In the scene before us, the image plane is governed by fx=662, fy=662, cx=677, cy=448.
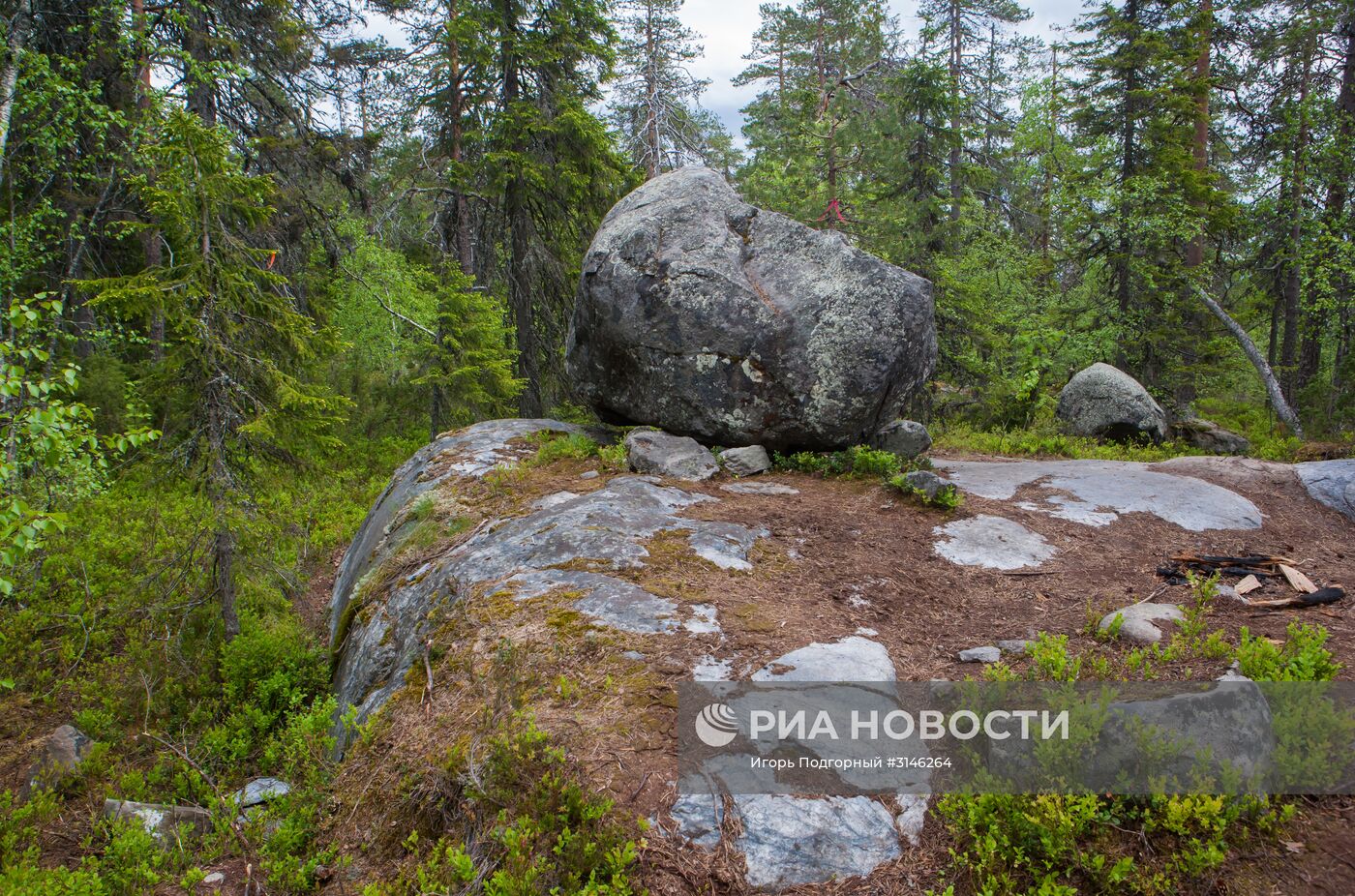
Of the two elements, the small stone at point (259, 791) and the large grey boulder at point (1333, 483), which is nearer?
the small stone at point (259, 791)

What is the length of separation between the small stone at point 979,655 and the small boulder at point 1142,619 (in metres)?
0.84

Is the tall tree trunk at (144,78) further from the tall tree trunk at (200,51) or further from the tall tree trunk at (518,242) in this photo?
the tall tree trunk at (518,242)

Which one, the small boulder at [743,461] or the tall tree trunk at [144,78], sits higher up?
the tall tree trunk at [144,78]

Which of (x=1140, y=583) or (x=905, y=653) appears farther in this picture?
(x=1140, y=583)

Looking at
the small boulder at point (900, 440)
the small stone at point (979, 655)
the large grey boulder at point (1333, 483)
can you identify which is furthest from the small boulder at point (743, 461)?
the large grey boulder at point (1333, 483)

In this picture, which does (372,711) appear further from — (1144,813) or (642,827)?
(1144,813)

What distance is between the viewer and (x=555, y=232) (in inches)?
545

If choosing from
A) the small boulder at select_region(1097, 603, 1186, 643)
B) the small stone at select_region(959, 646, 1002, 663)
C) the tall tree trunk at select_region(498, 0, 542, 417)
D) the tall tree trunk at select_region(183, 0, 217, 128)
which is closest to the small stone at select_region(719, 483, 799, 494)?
the small stone at select_region(959, 646, 1002, 663)

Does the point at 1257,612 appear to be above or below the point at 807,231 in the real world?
below

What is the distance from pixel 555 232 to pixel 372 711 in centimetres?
1121

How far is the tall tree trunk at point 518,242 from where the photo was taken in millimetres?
12539

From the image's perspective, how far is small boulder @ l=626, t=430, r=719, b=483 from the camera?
7.74 metres

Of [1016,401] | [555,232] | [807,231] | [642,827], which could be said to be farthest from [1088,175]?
[642,827]

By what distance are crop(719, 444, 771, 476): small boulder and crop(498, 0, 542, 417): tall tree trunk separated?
19.6 feet
